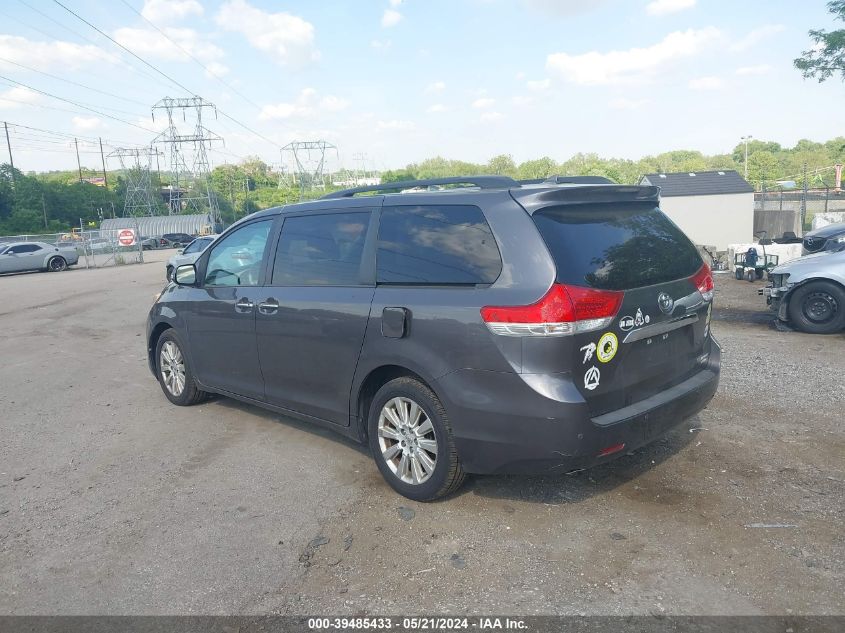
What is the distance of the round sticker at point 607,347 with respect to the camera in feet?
11.3

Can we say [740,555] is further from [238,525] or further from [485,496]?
[238,525]

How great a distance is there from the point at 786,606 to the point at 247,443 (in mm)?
3840

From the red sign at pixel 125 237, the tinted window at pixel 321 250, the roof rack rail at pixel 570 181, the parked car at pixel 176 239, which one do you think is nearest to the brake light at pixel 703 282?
the roof rack rail at pixel 570 181

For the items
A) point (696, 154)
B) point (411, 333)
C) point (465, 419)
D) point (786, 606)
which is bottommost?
point (786, 606)

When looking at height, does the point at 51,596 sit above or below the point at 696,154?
below

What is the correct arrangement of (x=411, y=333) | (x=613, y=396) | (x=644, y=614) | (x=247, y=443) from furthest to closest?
(x=247, y=443) < (x=411, y=333) < (x=613, y=396) < (x=644, y=614)

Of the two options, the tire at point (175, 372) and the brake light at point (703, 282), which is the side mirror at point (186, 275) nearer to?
the tire at point (175, 372)

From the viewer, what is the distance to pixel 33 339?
1109 centimetres

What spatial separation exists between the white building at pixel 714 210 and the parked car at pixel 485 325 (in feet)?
80.2

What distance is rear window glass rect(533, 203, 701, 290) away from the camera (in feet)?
11.4

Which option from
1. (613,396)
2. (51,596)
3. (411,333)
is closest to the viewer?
(51,596)

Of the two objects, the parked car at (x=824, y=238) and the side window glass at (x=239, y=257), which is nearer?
the side window glass at (x=239, y=257)

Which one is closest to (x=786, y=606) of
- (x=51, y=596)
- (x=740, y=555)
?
(x=740, y=555)

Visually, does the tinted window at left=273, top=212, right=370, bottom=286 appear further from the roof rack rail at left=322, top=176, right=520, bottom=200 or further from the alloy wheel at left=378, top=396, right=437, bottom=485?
the alloy wheel at left=378, top=396, right=437, bottom=485
